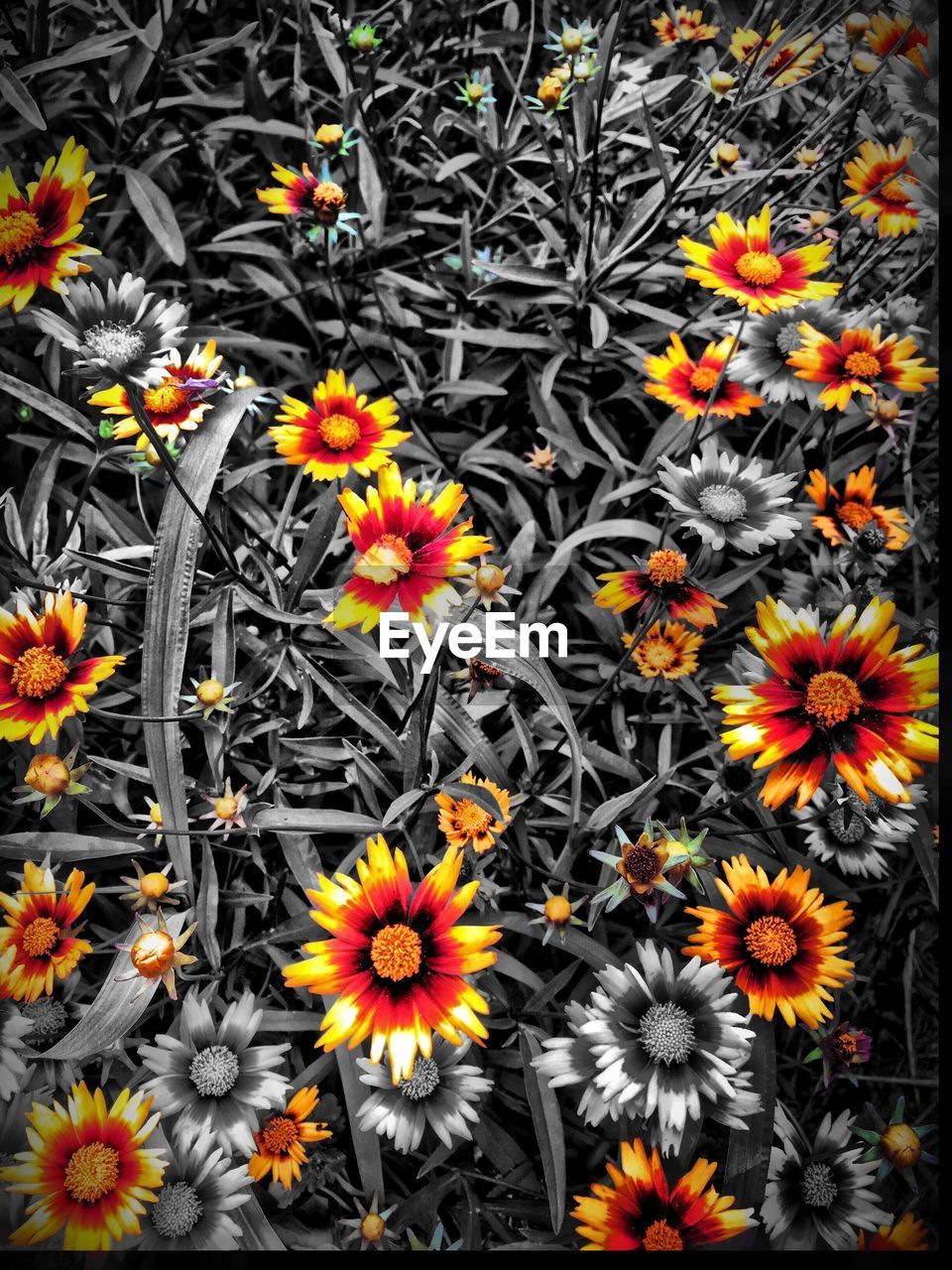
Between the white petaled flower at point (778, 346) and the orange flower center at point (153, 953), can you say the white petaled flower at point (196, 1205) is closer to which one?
the orange flower center at point (153, 953)

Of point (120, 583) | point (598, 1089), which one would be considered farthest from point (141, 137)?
point (598, 1089)

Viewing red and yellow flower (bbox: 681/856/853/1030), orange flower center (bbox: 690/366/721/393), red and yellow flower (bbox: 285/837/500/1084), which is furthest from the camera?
orange flower center (bbox: 690/366/721/393)

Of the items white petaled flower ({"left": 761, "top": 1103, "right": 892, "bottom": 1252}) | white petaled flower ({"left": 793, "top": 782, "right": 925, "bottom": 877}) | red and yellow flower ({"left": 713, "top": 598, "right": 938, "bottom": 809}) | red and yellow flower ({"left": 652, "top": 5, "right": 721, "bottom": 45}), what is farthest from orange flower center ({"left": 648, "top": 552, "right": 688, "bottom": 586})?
red and yellow flower ({"left": 652, "top": 5, "right": 721, "bottom": 45})

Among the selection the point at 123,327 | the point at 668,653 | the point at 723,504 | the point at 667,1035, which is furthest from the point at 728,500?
the point at 123,327

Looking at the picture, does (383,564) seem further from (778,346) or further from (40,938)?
(778,346)

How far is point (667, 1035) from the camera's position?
1.99 ft

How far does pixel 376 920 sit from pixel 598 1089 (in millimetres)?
203

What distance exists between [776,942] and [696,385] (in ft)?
1.70

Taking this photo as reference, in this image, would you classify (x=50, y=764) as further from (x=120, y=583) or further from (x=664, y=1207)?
(x=664, y=1207)

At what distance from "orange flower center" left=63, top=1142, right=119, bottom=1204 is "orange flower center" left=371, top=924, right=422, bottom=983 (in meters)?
0.24

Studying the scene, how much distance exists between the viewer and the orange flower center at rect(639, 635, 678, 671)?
0.83 metres

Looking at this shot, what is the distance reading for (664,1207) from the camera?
1.98 ft

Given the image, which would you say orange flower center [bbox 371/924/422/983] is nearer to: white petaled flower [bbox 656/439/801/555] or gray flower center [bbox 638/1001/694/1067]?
gray flower center [bbox 638/1001/694/1067]

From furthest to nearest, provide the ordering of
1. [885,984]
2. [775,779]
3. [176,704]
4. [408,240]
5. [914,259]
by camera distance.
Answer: [408,240]
[914,259]
[885,984]
[176,704]
[775,779]
